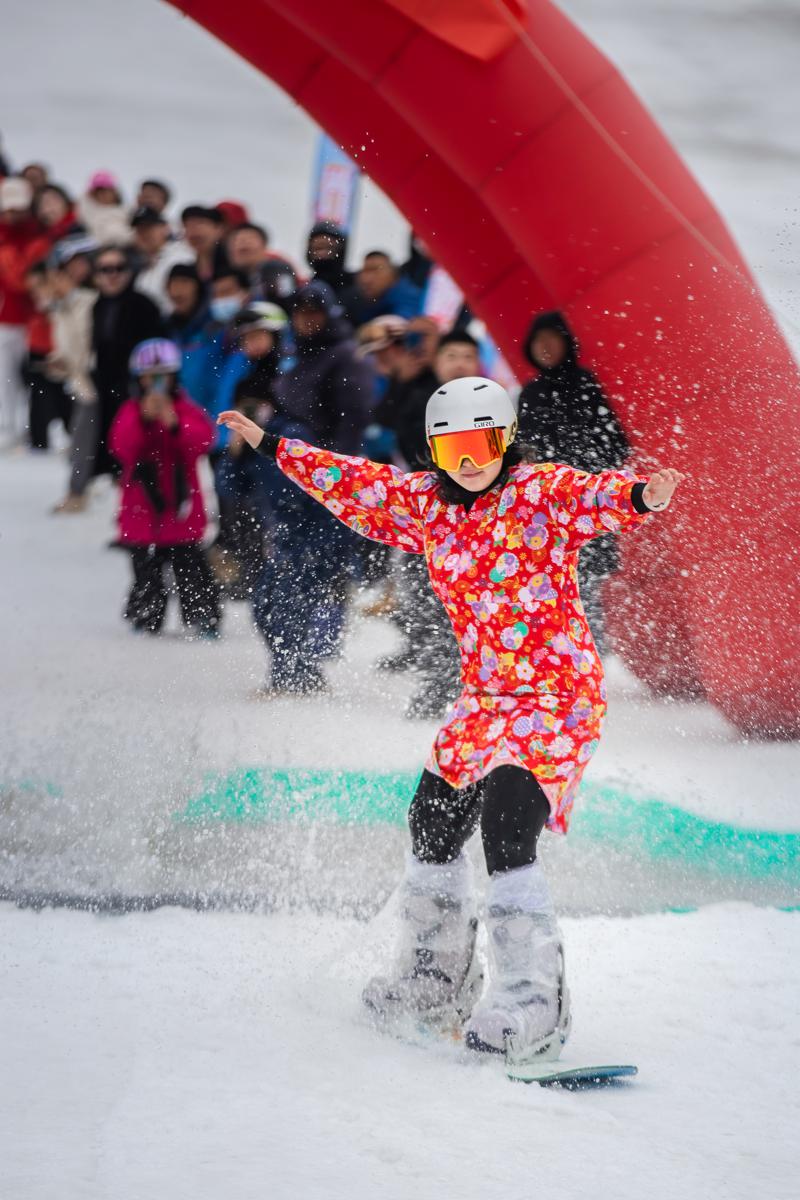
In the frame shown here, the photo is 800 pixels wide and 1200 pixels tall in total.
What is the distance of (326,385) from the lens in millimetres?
6344

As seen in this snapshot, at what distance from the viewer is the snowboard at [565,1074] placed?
285 cm

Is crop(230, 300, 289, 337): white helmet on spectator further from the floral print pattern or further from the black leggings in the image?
the black leggings

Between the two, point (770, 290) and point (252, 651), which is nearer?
point (770, 290)

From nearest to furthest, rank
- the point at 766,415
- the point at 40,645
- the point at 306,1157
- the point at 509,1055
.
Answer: the point at 306,1157
the point at 509,1055
the point at 766,415
the point at 40,645

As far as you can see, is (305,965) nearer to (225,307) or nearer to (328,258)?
(328,258)

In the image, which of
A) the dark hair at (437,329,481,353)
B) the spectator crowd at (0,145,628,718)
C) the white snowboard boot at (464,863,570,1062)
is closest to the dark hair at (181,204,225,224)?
the spectator crowd at (0,145,628,718)

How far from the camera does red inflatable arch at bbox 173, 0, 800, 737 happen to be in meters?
5.44

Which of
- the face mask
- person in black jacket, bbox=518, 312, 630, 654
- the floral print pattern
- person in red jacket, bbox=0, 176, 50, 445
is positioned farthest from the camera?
person in red jacket, bbox=0, 176, 50, 445

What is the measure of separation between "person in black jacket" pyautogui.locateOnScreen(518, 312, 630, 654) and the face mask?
99.6 inches

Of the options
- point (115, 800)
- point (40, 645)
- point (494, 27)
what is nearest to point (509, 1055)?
point (115, 800)

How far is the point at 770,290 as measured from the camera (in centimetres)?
568

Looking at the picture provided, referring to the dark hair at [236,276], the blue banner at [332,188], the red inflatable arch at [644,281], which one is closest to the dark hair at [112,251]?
the dark hair at [236,276]

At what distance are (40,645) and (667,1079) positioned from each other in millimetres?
4746

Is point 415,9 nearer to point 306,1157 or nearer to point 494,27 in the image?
point 494,27
